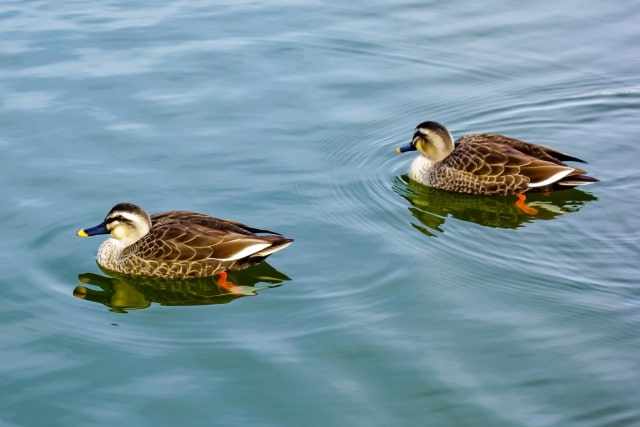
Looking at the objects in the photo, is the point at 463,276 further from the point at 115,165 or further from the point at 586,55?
the point at 586,55

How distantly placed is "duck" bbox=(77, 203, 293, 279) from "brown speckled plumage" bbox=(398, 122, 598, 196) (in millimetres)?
2815

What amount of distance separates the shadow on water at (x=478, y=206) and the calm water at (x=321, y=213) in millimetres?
41

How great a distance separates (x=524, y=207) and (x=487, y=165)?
0.66 m

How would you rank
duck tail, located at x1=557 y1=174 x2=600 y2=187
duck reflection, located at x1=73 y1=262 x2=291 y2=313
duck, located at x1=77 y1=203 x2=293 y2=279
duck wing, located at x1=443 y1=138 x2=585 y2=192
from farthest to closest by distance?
duck wing, located at x1=443 y1=138 x2=585 y2=192 < duck tail, located at x1=557 y1=174 x2=600 y2=187 < duck, located at x1=77 y1=203 x2=293 y2=279 < duck reflection, located at x1=73 y1=262 x2=291 y2=313

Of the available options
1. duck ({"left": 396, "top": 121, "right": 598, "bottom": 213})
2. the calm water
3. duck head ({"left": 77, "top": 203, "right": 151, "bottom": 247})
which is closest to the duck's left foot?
duck ({"left": 396, "top": 121, "right": 598, "bottom": 213})

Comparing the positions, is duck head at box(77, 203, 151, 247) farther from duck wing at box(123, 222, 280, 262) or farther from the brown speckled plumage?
the brown speckled plumage

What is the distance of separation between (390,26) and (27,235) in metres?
7.55

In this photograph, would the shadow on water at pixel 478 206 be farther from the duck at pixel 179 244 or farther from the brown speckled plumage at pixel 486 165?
the duck at pixel 179 244

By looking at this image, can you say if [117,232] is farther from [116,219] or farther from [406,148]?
[406,148]

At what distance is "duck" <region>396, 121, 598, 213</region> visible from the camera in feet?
40.3

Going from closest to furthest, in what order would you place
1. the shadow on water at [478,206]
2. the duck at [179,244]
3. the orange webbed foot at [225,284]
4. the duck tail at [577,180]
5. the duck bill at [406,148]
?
the orange webbed foot at [225,284], the duck at [179,244], the shadow on water at [478,206], the duck tail at [577,180], the duck bill at [406,148]

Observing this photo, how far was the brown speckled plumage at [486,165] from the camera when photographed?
1229cm

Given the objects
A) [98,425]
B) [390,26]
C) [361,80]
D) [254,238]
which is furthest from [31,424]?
[390,26]

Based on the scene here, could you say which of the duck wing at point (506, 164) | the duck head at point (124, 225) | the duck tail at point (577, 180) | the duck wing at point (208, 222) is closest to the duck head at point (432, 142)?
the duck wing at point (506, 164)
